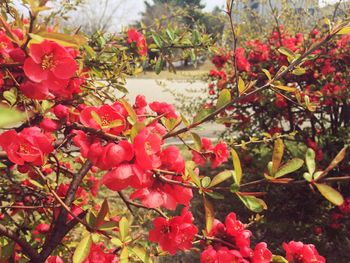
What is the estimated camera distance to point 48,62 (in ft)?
2.19

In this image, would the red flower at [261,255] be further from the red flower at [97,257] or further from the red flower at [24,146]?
the red flower at [24,146]

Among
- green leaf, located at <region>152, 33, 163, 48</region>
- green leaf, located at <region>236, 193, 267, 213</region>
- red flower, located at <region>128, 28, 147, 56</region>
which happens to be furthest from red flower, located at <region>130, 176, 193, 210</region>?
red flower, located at <region>128, 28, 147, 56</region>

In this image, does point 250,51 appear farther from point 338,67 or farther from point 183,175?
point 183,175

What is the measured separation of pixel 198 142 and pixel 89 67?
0.90 meters

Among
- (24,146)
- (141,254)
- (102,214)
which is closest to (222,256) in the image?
(141,254)

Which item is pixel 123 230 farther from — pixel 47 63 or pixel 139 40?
pixel 139 40

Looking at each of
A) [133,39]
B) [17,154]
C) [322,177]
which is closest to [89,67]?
[133,39]

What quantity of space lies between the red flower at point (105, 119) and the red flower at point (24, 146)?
4.2 inches

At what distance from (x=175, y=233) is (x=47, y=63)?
1.71ft

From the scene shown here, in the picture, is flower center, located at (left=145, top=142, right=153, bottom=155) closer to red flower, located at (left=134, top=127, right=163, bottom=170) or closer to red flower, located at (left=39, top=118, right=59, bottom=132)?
red flower, located at (left=134, top=127, right=163, bottom=170)

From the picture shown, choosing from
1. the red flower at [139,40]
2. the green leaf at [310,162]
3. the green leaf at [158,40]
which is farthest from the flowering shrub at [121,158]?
the red flower at [139,40]

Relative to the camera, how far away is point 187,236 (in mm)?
954

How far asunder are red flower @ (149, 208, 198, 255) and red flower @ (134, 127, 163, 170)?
32 centimetres

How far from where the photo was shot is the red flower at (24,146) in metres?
0.76
